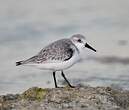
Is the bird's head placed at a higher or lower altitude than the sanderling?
higher

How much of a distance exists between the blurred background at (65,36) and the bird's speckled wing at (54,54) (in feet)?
4.75

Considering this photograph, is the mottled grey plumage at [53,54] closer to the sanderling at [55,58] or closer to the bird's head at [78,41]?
the sanderling at [55,58]

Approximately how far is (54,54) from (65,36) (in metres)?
4.45

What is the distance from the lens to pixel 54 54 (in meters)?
9.83

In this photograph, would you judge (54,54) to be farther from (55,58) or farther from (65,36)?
(65,36)

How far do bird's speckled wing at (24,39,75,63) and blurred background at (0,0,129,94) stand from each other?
1447 mm

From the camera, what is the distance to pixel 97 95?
8.90 metres

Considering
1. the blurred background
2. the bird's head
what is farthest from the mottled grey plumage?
the blurred background

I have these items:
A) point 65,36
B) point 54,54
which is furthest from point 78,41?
point 65,36

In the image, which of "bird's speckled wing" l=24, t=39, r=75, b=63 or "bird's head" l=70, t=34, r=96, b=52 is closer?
"bird's speckled wing" l=24, t=39, r=75, b=63

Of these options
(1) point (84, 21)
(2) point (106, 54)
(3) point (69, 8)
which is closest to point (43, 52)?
(2) point (106, 54)

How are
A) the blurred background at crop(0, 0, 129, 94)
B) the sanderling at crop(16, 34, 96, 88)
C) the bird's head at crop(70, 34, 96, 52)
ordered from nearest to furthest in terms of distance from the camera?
the sanderling at crop(16, 34, 96, 88), the bird's head at crop(70, 34, 96, 52), the blurred background at crop(0, 0, 129, 94)

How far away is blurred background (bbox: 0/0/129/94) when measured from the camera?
11.9m

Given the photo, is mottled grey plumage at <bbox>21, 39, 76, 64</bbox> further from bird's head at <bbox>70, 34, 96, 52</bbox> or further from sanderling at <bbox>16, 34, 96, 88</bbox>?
bird's head at <bbox>70, 34, 96, 52</bbox>
